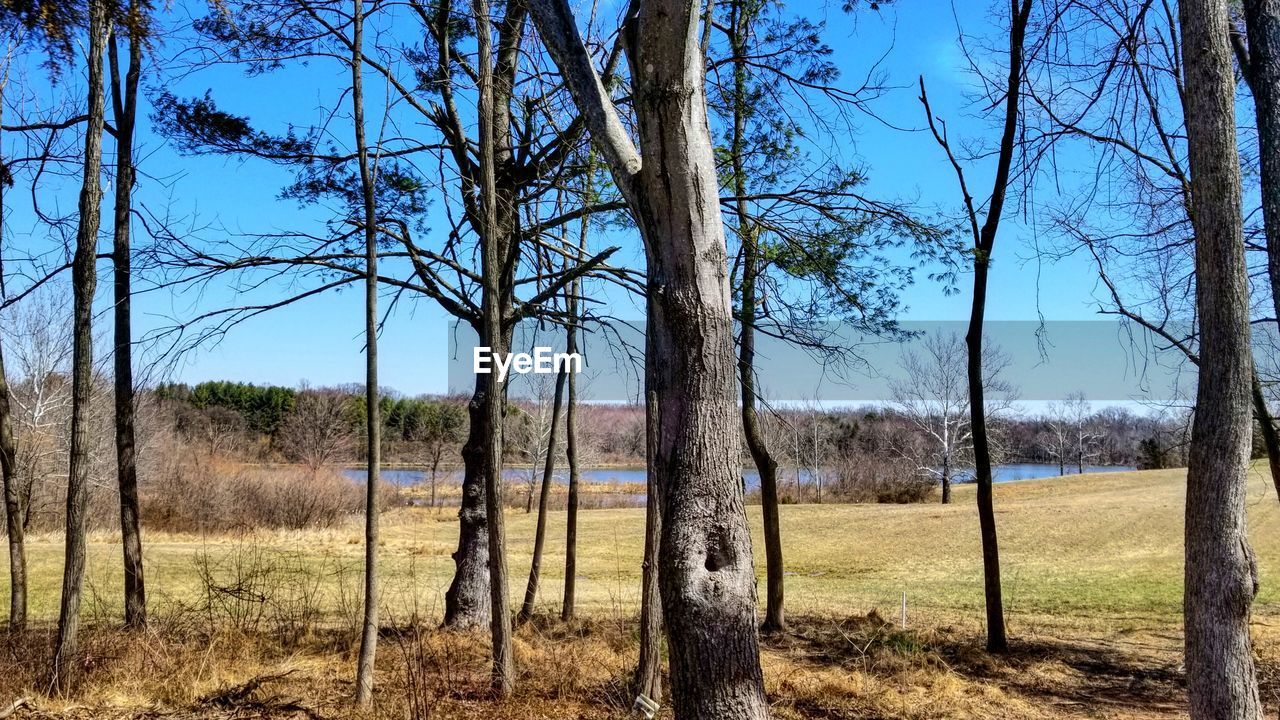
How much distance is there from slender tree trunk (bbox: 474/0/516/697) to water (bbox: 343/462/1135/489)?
34528 millimetres

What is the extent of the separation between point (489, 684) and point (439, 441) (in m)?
39.5

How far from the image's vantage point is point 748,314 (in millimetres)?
8078

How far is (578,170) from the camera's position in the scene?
8.30m

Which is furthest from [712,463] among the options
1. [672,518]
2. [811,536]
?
[811,536]

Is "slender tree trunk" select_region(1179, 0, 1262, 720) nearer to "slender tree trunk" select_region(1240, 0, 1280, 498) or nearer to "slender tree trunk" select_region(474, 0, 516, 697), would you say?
"slender tree trunk" select_region(1240, 0, 1280, 498)

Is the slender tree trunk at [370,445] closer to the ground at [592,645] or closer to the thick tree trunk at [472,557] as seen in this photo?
the ground at [592,645]

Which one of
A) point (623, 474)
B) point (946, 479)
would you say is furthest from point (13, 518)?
point (623, 474)

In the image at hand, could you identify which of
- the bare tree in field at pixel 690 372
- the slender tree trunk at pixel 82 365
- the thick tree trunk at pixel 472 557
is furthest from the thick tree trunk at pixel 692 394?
the thick tree trunk at pixel 472 557

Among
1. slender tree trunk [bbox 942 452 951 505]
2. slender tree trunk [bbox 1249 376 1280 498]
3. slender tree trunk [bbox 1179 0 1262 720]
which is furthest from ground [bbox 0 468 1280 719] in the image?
slender tree trunk [bbox 942 452 951 505]

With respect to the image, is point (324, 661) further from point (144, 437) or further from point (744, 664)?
point (144, 437)

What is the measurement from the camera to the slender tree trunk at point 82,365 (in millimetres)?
5613

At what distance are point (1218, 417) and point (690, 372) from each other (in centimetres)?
340

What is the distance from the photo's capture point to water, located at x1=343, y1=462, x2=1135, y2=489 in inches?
1887

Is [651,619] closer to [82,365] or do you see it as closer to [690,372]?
[690,372]
